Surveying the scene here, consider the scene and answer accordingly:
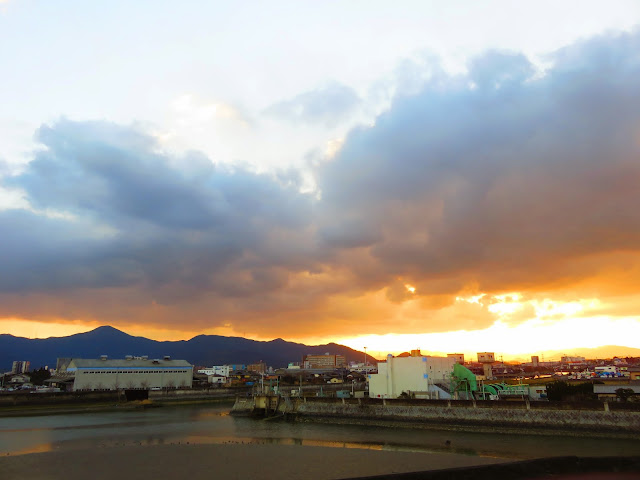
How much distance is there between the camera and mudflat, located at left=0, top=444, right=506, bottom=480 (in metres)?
27.9

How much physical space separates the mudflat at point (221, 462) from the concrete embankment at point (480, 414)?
1572 centimetres

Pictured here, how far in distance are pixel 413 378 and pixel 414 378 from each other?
0.16 metres

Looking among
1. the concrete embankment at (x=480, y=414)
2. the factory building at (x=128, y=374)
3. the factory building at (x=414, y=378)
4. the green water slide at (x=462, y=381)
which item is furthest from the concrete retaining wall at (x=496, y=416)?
the factory building at (x=128, y=374)

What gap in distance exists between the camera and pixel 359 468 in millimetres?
28703

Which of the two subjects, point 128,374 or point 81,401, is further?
point 128,374

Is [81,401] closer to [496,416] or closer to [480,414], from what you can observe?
[480,414]

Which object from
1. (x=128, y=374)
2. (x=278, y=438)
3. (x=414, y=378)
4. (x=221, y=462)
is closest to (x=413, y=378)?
(x=414, y=378)

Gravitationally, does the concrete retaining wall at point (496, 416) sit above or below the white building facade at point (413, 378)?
below

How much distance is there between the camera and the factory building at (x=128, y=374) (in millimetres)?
107262

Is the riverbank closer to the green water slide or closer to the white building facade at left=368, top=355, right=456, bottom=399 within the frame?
the white building facade at left=368, top=355, right=456, bottom=399

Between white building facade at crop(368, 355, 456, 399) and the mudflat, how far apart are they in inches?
1091

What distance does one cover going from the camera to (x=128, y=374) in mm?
113062

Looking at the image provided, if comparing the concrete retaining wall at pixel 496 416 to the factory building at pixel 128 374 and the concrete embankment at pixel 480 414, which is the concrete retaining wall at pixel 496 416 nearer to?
the concrete embankment at pixel 480 414

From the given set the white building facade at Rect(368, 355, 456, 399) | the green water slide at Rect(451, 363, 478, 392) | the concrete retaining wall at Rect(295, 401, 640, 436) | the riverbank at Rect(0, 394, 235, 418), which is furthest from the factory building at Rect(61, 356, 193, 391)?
the green water slide at Rect(451, 363, 478, 392)
